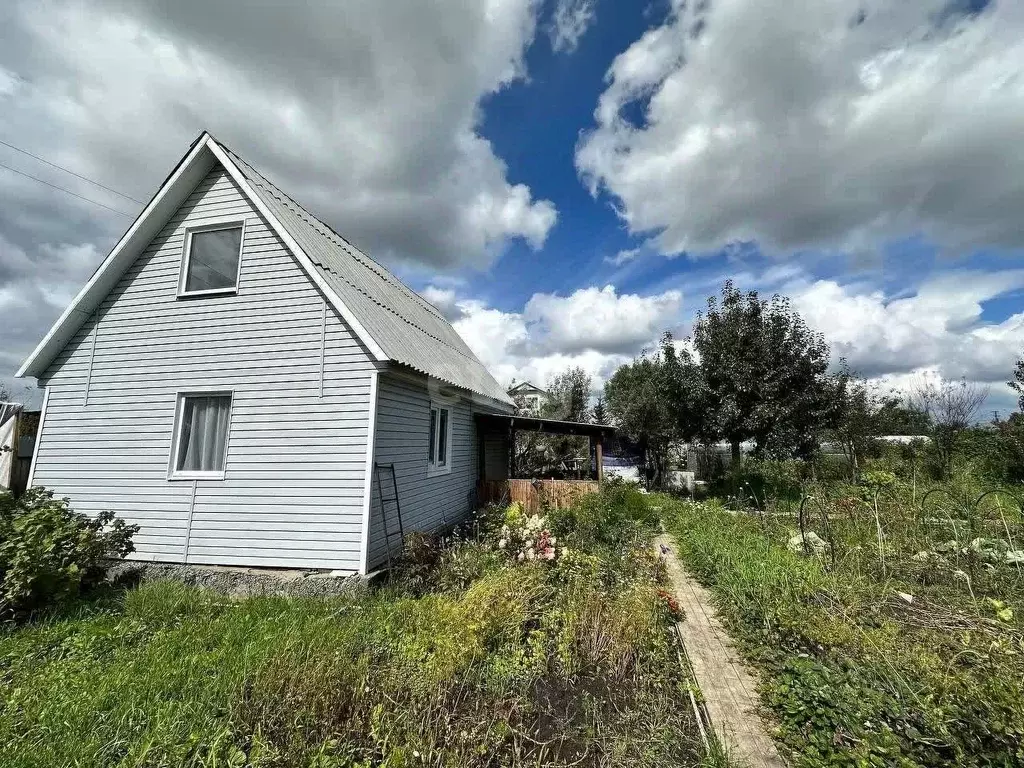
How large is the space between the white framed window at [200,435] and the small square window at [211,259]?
1.96 m

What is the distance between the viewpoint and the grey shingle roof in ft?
24.5

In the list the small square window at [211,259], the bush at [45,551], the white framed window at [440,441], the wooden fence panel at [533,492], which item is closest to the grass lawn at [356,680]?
the bush at [45,551]

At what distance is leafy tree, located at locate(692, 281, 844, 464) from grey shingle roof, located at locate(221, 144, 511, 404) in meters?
7.02

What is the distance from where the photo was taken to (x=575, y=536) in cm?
832

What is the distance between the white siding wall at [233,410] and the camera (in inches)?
270

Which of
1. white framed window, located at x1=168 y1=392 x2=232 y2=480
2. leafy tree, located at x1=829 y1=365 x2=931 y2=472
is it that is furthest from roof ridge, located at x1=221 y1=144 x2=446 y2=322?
leafy tree, located at x1=829 y1=365 x2=931 y2=472

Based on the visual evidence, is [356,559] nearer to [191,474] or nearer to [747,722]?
[191,474]

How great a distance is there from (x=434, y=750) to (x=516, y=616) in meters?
1.97

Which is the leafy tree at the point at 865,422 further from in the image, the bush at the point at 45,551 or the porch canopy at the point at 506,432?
the bush at the point at 45,551

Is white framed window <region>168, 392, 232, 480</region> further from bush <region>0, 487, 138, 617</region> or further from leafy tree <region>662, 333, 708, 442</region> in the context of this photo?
leafy tree <region>662, 333, 708, 442</region>

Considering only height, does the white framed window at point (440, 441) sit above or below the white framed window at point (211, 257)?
below

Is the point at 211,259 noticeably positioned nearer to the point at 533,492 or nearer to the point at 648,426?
the point at 533,492

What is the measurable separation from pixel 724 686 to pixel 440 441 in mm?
7406

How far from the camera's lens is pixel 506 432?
558 inches
